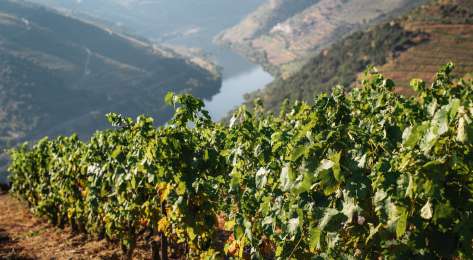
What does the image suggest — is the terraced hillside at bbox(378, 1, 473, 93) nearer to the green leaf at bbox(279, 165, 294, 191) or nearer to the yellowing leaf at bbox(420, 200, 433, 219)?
the green leaf at bbox(279, 165, 294, 191)

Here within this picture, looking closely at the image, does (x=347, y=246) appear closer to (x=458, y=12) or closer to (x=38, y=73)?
(x=458, y=12)

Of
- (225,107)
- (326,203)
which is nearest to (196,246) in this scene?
(326,203)

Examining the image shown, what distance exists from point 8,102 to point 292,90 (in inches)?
4620

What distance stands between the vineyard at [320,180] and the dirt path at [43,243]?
1.40 metres

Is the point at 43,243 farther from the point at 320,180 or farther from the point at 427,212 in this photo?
the point at 427,212

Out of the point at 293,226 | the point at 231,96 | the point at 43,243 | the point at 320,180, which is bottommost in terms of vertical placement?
the point at 43,243

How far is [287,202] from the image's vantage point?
4359 millimetres

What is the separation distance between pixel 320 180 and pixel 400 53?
371 ft

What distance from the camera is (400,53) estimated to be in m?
108

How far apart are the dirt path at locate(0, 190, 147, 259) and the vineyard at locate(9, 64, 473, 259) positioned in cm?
140

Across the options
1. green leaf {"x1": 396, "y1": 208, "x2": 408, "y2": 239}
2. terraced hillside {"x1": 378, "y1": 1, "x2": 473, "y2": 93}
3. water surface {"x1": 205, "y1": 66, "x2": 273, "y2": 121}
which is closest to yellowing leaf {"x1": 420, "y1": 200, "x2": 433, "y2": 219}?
green leaf {"x1": 396, "y1": 208, "x2": 408, "y2": 239}

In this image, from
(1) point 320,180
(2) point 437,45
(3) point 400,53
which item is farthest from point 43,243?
(3) point 400,53

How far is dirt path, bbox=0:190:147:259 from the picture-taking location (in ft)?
35.6

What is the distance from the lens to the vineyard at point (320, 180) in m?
3.14
